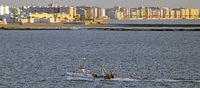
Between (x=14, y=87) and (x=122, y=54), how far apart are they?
102 ft

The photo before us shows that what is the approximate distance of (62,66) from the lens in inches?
2124

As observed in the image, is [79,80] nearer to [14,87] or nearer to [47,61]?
[14,87]

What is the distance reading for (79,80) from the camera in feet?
145

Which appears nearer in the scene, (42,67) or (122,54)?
(42,67)

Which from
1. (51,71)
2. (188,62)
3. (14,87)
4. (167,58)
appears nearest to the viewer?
(14,87)

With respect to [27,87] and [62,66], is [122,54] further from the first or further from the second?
[27,87]

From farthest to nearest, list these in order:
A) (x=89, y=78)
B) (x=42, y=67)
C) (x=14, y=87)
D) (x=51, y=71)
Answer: (x=42, y=67) < (x=51, y=71) < (x=89, y=78) < (x=14, y=87)

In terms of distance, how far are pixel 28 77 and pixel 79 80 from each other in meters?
3.60

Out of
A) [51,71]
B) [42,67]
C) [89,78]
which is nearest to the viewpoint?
[89,78]

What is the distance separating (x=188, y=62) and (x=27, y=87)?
21.7 metres

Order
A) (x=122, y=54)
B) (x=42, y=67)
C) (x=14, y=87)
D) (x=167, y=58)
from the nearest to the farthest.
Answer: (x=14, y=87) → (x=42, y=67) → (x=167, y=58) → (x=122, y=54)

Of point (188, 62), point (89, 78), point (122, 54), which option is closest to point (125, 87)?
point (89, 78)

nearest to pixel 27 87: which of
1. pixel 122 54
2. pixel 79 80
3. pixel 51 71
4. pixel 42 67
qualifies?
pixel 79 80

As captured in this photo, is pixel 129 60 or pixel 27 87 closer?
pixel 27 87
